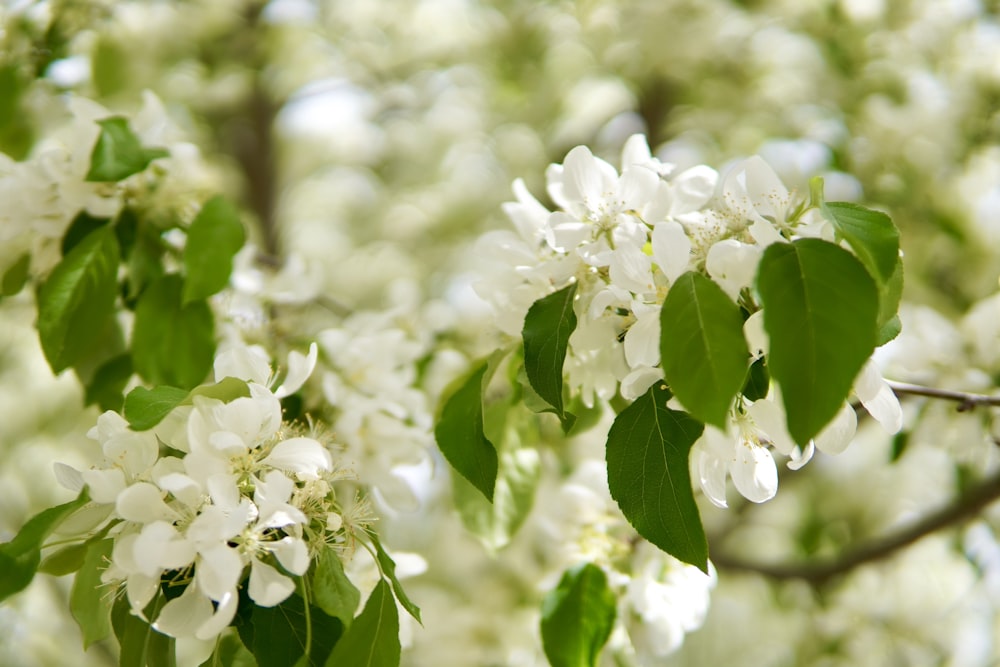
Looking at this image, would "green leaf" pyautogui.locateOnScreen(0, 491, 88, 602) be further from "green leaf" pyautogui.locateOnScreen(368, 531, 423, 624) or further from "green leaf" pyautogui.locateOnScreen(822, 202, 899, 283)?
"green leaf" pyautogui.locateOnScreen(822, 202, 899, 283)

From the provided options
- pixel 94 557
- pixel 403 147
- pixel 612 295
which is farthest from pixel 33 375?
pixel 612 295

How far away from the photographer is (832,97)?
3.28 meters

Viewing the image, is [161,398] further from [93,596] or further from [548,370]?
[548,370]

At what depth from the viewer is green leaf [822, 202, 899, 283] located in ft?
2.73

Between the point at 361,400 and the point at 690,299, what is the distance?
694 mm

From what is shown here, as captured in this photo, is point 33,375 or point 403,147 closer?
point 33,375

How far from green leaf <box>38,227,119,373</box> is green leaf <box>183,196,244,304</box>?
0.37 feet

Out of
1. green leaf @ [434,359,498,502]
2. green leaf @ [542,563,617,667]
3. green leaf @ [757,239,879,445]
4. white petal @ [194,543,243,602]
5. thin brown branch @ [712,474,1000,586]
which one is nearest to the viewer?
green leaf @ [757,239,879,445]

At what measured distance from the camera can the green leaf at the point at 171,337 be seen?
4.38 feet

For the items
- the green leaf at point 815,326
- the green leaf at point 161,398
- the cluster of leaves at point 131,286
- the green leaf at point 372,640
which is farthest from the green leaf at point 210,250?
the green leaf at point 815,326

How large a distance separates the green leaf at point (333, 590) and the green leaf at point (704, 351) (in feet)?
1.40

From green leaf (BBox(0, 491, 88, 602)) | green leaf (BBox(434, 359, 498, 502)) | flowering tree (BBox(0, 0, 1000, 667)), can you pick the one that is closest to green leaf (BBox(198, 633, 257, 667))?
flowering tree (BBox(0, 0, 1000, 667))

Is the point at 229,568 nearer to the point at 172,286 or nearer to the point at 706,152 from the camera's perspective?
the point at 172,286

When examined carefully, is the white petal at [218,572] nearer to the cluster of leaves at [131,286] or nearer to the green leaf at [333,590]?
the green leaf at [333,590]
